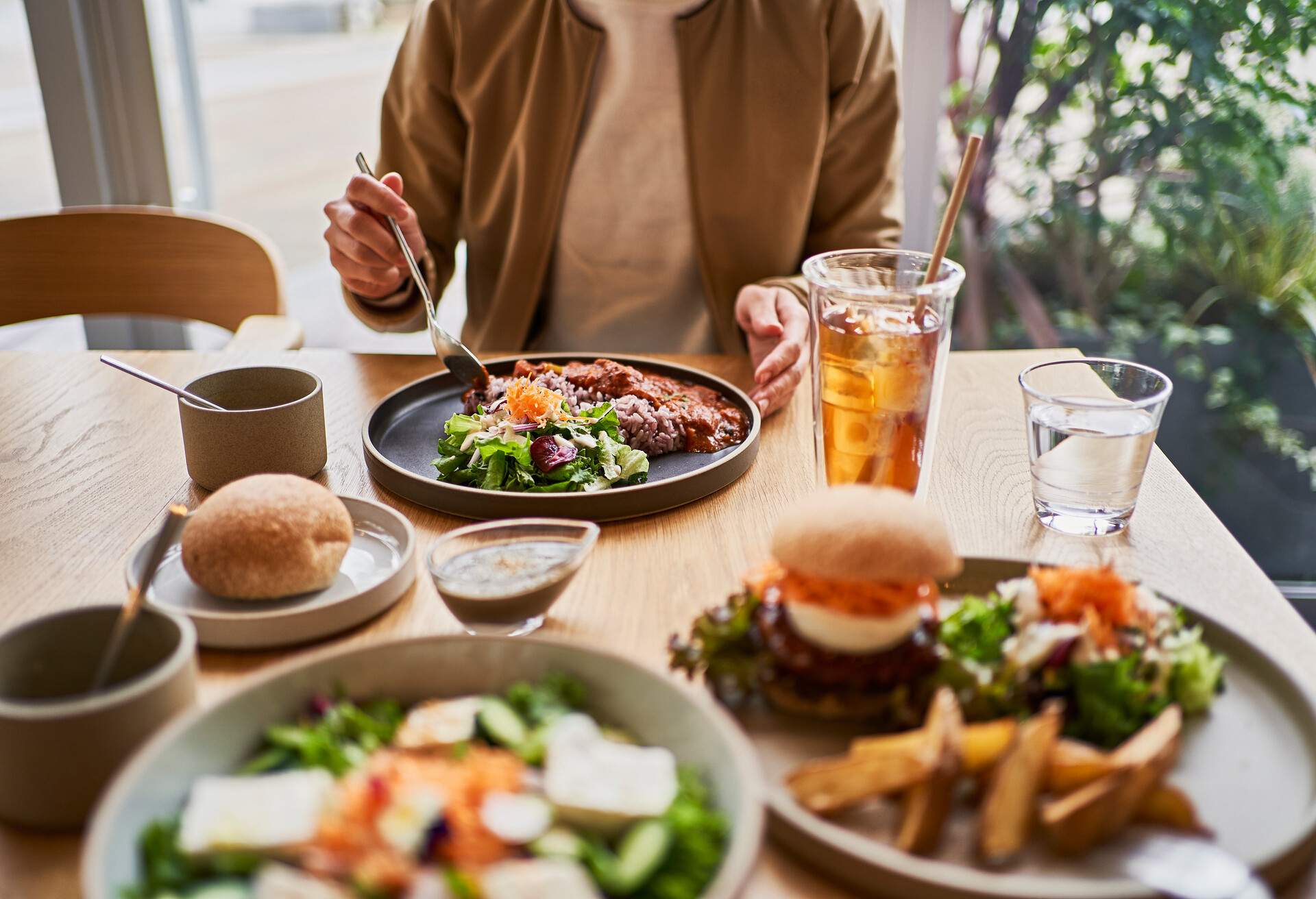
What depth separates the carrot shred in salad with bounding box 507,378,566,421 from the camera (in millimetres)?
1396

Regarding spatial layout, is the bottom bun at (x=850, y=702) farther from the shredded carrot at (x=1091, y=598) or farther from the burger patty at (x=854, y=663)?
the shredded carrot at (x=1091, y=598)

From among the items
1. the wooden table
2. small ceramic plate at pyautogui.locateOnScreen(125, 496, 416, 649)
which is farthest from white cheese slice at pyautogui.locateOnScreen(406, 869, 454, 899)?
small ceramic plate at pyautogui.locateOnScreen(125, 496, 416, 649)

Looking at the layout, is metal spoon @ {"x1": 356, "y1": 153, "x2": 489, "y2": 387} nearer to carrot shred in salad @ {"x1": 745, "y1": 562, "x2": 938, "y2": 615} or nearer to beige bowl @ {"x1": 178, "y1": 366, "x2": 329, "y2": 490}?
beige bowl @ {"x1": 178, "y1": 366, "x2": 329, "y2": 490}

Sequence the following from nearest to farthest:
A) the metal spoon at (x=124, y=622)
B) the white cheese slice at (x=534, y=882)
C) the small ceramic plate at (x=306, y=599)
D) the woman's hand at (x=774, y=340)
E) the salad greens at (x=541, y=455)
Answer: the white cheese slice at (x=534, y=882)
the metal spoon at (x=124, y=622)
the small ceramic plate at (x=306, y=599)
the salad greens at (x=541, y=455)
the woman's hand at (x=774, y=340)

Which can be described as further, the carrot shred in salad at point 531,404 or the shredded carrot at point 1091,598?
the carrot shred in salad at point 531,404

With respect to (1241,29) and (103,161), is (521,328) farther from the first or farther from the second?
(1241,29)

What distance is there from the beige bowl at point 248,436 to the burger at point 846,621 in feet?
2.23

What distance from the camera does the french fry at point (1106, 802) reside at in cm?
71

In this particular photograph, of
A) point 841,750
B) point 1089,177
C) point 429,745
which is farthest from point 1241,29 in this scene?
point 429,745

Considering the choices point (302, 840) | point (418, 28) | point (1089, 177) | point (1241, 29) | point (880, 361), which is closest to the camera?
point (302, 840)

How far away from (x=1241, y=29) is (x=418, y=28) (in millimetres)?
1998

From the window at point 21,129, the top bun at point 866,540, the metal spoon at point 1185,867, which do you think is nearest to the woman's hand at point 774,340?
the top bun at point 866,540

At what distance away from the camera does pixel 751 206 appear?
7.36 ft

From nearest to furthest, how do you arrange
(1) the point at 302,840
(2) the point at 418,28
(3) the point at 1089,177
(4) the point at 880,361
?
1. (1) the point at 302,840
2. (4) the point at 880,361
3. (2) the point at 418,28
4. (3) the point at 1089,177
